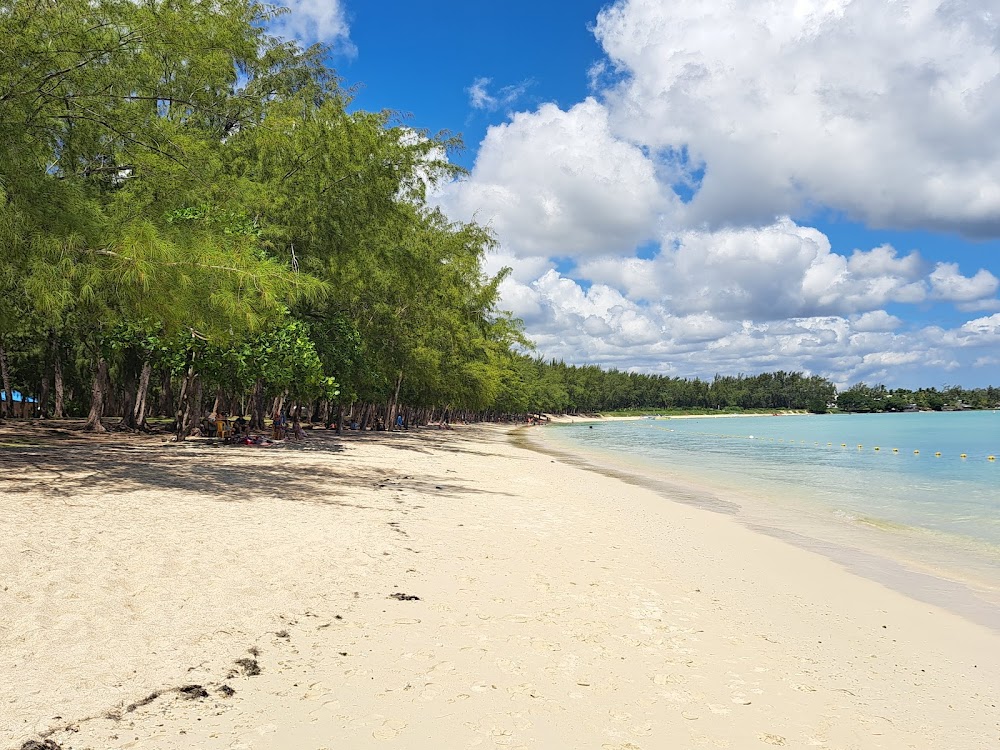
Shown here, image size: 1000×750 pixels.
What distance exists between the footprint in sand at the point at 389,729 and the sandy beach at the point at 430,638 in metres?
0.01

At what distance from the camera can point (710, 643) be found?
596cm

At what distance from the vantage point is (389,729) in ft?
13.3

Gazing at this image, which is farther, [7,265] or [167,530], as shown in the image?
[7,265]

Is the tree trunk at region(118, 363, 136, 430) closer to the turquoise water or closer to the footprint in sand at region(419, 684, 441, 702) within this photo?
the turquoise water

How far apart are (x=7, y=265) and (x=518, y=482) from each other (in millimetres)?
12805

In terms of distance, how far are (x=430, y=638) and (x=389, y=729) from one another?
153 centimetres

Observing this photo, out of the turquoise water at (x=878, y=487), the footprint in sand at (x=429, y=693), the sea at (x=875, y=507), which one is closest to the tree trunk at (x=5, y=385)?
the sea at (x=875, y=507)

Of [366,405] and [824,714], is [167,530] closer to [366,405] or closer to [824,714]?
[824,714]

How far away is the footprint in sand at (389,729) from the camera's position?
3.97m

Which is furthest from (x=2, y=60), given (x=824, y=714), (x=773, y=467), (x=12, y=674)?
(x=773, y=467)

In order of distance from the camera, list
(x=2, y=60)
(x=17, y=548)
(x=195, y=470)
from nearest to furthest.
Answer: (x=17, y=548) < (x=2, y=60) < (x=195, y=470)

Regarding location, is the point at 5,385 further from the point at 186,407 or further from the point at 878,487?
the point at 878,487

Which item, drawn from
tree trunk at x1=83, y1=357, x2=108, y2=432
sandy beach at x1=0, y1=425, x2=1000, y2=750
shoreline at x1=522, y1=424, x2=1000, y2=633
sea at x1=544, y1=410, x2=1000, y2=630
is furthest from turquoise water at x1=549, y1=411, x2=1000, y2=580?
tree trunk at x1=83, y1=357, x2=108, y2=432

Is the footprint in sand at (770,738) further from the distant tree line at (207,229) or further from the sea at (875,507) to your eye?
the distant tree line at (207,229)
